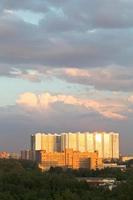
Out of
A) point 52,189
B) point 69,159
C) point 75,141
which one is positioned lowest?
point 52,189

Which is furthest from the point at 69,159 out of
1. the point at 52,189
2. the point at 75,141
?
the point at 52,189

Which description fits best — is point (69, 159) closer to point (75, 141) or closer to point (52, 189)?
point (75, 141)

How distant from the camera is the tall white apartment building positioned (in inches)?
3450

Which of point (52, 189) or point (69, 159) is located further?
point (69, 159)

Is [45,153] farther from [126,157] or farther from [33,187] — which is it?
[33,187]

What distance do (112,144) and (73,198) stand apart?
6211cm

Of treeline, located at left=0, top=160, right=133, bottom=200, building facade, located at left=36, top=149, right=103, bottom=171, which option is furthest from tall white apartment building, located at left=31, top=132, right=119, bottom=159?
treeline, located at left=0, top=160, right=133, bottom=200

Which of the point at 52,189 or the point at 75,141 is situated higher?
the point at 75,141

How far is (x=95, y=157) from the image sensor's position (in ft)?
254

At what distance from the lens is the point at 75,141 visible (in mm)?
88375

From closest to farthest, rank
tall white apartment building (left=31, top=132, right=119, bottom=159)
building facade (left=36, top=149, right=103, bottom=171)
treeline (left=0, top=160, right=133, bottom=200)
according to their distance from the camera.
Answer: treeline (left=0, top=160, right=133, bottom=200) → building facade (left=36, top=149, right=103, bottom=171) → tall white apartment building (left=31, top=132, right=119, bottom=159)

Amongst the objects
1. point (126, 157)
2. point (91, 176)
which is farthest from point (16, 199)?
point (126, 157)

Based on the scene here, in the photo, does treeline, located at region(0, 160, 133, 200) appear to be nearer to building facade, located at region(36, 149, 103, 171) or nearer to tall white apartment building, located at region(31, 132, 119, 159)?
building facade, located at region(36, 149, 103, 171)

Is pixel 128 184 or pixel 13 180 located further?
pixel 13 180
